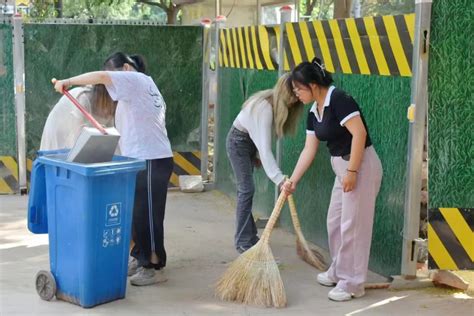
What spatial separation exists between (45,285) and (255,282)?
1.48 m

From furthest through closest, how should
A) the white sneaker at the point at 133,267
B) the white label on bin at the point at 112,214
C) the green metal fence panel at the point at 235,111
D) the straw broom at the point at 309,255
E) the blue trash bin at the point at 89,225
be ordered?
the green metal fence panel at the point at 235,111 → the straw broom at the point at 309,255 → the white sneaker at the point at 133,267 → the white label on bin at the point at 112,214 → the blue trash bin at the point at 89,225

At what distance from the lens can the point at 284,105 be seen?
5859mm

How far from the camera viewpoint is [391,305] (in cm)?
522

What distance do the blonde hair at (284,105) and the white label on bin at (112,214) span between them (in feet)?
5.05

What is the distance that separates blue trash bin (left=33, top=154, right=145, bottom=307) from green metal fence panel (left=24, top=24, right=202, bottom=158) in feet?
14.1

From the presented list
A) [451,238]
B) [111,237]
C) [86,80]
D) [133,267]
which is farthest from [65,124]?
[451,238]

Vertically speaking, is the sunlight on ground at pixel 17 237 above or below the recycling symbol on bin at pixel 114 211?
below

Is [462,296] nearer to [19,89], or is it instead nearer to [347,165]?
[347,165]

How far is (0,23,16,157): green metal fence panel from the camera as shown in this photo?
9.23 meters

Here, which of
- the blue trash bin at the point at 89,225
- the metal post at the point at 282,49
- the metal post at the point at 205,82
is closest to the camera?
the blue trash bin at the point at 89,225

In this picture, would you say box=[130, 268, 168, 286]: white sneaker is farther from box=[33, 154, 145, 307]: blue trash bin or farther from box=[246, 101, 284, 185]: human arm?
box=[246, 101, 284, 185]: human arm

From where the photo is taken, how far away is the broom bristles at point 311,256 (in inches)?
246


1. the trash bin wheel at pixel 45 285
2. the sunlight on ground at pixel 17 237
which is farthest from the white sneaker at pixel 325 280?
the sunlight on ground at pixel 17 237

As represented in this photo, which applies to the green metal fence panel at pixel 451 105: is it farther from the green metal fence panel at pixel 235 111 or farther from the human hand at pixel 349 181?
the green metal fence panel at pixel 235 111
